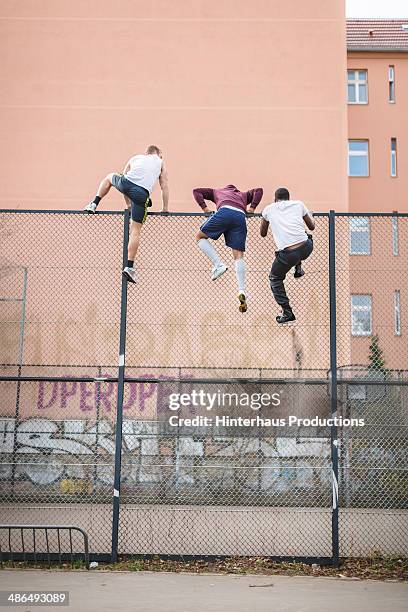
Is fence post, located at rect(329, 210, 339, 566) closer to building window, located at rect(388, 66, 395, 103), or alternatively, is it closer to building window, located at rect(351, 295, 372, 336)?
building window, located at rect(351, 295, 372, 336)

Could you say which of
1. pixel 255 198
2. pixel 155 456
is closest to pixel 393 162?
pixel 155 456

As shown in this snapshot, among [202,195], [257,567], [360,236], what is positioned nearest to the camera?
[257,567]

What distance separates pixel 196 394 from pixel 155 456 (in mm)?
1303

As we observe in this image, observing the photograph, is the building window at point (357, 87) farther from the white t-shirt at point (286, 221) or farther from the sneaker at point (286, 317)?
the sneaker at point (286, 317)

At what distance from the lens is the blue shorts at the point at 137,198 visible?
7566mm

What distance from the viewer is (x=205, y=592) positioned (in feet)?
19.9

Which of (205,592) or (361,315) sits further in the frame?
(361,315)

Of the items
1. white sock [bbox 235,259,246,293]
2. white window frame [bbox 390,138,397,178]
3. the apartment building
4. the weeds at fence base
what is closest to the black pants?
white sock [bbox 235,259,246,293]

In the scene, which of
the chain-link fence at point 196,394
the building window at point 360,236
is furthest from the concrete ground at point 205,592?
the building window at point 360,236

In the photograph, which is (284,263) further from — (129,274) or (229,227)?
(129,274)

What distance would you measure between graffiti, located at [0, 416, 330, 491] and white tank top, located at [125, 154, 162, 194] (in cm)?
481

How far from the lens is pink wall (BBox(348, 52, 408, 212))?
79.3ft

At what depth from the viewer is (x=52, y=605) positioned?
17.9 feet

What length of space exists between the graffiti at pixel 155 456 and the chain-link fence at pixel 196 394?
4cm
